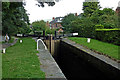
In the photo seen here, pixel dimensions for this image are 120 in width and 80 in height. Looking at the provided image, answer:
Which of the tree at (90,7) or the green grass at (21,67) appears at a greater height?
the tree at (90,7)

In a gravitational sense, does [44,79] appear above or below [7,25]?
below

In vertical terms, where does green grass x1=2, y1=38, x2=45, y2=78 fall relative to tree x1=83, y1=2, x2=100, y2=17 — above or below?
below

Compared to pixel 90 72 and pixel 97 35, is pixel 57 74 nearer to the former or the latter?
pixel 90 72

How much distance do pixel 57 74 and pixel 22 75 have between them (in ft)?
3.51

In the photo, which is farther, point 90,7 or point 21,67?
point 90,7

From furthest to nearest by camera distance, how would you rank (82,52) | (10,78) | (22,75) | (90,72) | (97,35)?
(97,35) < (82,52) < (90,72) < (22,75) < (10,78)

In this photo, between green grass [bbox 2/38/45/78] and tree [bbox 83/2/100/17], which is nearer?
green grass [bbox 2/38/45/78]

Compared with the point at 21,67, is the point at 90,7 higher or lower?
higher

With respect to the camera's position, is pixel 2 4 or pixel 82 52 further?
pixel 82 52

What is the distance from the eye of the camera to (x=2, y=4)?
721 centimetres

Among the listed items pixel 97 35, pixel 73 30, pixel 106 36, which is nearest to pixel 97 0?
pixel 73 30

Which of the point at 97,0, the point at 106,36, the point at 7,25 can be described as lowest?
the point at 106,36

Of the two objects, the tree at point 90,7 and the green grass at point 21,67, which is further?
the tree at point 90,7

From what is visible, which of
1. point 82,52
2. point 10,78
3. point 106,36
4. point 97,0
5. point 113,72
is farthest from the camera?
point 97,0
